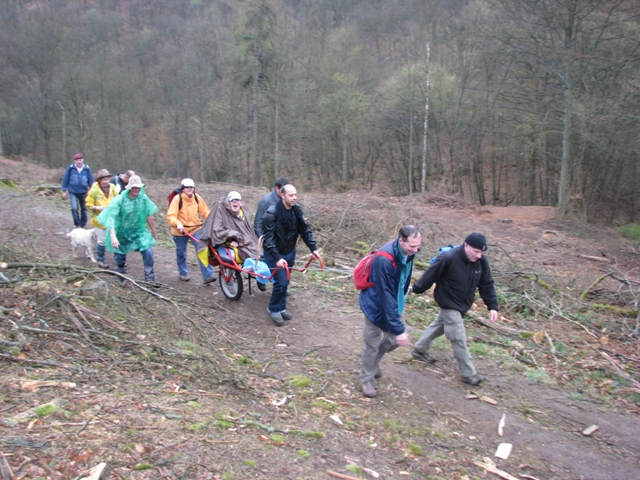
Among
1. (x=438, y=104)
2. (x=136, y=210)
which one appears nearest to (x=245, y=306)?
(x=136, y=210)

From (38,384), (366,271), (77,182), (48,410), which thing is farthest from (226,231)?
(77,182)

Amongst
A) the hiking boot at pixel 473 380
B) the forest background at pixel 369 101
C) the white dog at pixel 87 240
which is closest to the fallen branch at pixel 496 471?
the hiking boot at pixel 473 380

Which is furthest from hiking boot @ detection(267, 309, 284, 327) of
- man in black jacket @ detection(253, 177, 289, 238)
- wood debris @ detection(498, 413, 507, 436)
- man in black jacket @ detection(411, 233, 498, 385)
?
wood debris @ detection(498, 413, 507, 436)

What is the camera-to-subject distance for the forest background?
19.0 meters

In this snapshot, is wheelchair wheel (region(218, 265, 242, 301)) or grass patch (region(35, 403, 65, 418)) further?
wheelchair wheel (region(218, 265, 242, 301))

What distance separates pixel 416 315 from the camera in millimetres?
7531

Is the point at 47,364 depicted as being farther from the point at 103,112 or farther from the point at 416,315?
the point at 103,112

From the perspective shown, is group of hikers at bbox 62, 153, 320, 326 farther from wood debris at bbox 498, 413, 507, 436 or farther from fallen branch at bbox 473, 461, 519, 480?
fallen branch at bbox 473, 461, 519, 480

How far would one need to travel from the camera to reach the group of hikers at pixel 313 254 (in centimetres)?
456

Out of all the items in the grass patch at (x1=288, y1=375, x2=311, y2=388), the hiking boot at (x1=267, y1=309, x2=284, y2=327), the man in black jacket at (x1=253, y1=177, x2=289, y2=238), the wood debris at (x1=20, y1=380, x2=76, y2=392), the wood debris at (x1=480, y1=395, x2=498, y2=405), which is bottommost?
the wood debris at (x1=480, y1=395, x2=498, y2=405)

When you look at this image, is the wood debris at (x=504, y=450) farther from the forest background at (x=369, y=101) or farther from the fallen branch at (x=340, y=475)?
the forest background at (x=369, y=101)

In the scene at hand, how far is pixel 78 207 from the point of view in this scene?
10.1 meters

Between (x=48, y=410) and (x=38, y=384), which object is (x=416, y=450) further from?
(x=38, y=384)

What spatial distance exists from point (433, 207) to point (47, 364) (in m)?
21.1
